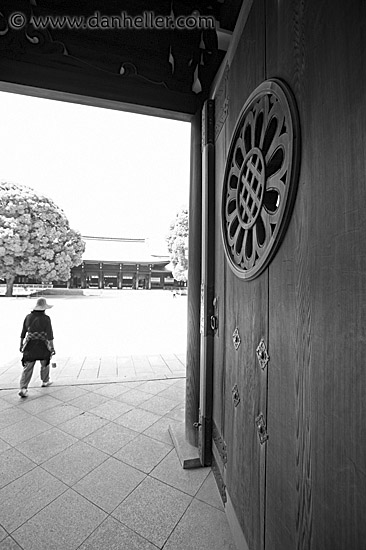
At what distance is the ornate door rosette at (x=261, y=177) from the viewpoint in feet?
3.36

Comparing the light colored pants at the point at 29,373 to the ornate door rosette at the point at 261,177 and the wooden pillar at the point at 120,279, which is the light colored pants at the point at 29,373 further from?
the wooden pillar at the point at 120,279

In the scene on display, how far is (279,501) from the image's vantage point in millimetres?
1053

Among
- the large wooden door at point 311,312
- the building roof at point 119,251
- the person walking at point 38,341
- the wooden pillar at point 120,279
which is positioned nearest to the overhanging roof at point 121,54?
the large wooden door at point 311,312

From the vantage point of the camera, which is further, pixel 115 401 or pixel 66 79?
pixel 115 401

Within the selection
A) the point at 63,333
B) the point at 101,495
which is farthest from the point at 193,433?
the point at 63,333

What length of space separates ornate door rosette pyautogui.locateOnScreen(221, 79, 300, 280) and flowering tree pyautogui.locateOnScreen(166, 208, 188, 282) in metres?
19.4

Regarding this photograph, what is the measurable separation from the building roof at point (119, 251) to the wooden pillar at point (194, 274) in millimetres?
27575

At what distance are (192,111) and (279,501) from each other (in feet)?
9.21

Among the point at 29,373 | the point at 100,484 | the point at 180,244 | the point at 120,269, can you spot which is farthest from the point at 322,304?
the point at 120,269

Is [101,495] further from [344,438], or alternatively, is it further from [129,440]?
[344,438]

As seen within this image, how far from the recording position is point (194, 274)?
2.51 meters

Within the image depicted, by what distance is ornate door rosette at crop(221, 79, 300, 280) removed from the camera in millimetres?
Answer: 1024

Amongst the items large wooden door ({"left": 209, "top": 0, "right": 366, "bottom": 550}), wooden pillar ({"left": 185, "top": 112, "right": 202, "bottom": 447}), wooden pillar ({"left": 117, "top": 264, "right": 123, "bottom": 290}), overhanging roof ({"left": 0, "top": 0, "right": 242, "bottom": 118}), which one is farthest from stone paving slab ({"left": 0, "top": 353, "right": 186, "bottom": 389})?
wooden pillar ({"left": 117, "top": 264, "right": 123, "bottom": 290})

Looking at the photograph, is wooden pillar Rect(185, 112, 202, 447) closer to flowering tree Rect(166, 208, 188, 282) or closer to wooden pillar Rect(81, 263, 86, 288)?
flowering tree Rect(166, 208, 188, 282)
